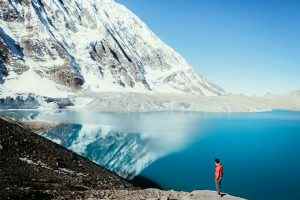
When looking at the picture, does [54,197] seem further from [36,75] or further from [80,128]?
[36,75]

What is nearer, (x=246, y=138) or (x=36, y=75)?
(x=246, y=138)

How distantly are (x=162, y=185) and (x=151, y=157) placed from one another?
19339mm

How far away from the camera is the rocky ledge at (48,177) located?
24.3m

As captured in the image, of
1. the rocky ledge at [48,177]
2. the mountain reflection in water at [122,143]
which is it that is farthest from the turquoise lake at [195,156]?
the rocky ledge at [48,177]

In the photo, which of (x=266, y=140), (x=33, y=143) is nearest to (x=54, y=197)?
(x=33, y=143)

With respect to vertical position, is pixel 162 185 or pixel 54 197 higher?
pixel 54 197

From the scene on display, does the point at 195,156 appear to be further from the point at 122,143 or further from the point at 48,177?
the point at 48,177

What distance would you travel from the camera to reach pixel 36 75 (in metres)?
194

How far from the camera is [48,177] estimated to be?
29516mm

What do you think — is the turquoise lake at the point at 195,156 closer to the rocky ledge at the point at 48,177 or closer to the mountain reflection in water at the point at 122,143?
the mountain reflection in water at the point at 122,143

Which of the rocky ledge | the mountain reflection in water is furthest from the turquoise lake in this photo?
the rocky ledge

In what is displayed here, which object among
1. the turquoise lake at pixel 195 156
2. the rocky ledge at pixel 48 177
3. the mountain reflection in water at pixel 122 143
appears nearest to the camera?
the rocky ledge at pixel 48 177

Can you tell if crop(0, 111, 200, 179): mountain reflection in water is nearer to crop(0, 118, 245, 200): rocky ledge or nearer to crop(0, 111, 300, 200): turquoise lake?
crop(0, 111, 300, 200): turquoise lake

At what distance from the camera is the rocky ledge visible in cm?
2428
